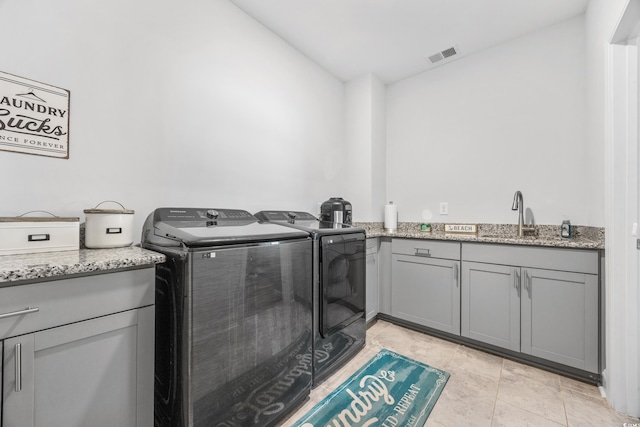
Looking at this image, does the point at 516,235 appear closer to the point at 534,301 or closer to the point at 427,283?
the point at 534,301

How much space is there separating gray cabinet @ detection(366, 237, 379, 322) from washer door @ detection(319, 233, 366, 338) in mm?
367

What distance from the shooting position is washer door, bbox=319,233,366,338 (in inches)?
70.4

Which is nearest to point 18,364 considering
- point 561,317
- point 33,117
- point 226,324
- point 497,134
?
point 226,324

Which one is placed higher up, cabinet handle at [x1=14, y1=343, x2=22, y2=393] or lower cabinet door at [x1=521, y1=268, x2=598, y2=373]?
cabinet handle at [x1=14, y1=343, x2=22, y2=393]

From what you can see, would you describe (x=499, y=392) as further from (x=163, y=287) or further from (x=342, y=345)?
(x=163, y=287)

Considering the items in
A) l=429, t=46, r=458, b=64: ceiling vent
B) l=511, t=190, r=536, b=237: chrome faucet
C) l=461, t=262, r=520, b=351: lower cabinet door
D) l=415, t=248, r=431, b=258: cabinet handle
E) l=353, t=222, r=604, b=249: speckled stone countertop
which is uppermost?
l=429, t=46, r=458, b=64: ceiling vent

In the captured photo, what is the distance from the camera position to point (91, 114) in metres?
1.43

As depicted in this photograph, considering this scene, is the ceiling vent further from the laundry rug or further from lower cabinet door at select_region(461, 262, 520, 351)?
the laundry rug

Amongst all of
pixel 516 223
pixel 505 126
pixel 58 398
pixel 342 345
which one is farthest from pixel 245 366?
pixel 505 126

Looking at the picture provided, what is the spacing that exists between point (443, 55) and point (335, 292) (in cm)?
262

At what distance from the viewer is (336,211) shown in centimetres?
263

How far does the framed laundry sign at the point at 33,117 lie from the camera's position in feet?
3.93

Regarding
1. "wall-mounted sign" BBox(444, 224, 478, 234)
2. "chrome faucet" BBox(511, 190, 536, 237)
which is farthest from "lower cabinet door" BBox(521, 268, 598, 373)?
"wall-mounted sign" BBox(444, 224, 478, 234)

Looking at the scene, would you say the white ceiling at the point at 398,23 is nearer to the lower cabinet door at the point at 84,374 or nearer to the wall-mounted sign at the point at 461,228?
the wall-mounted sign at the point at 461,228
